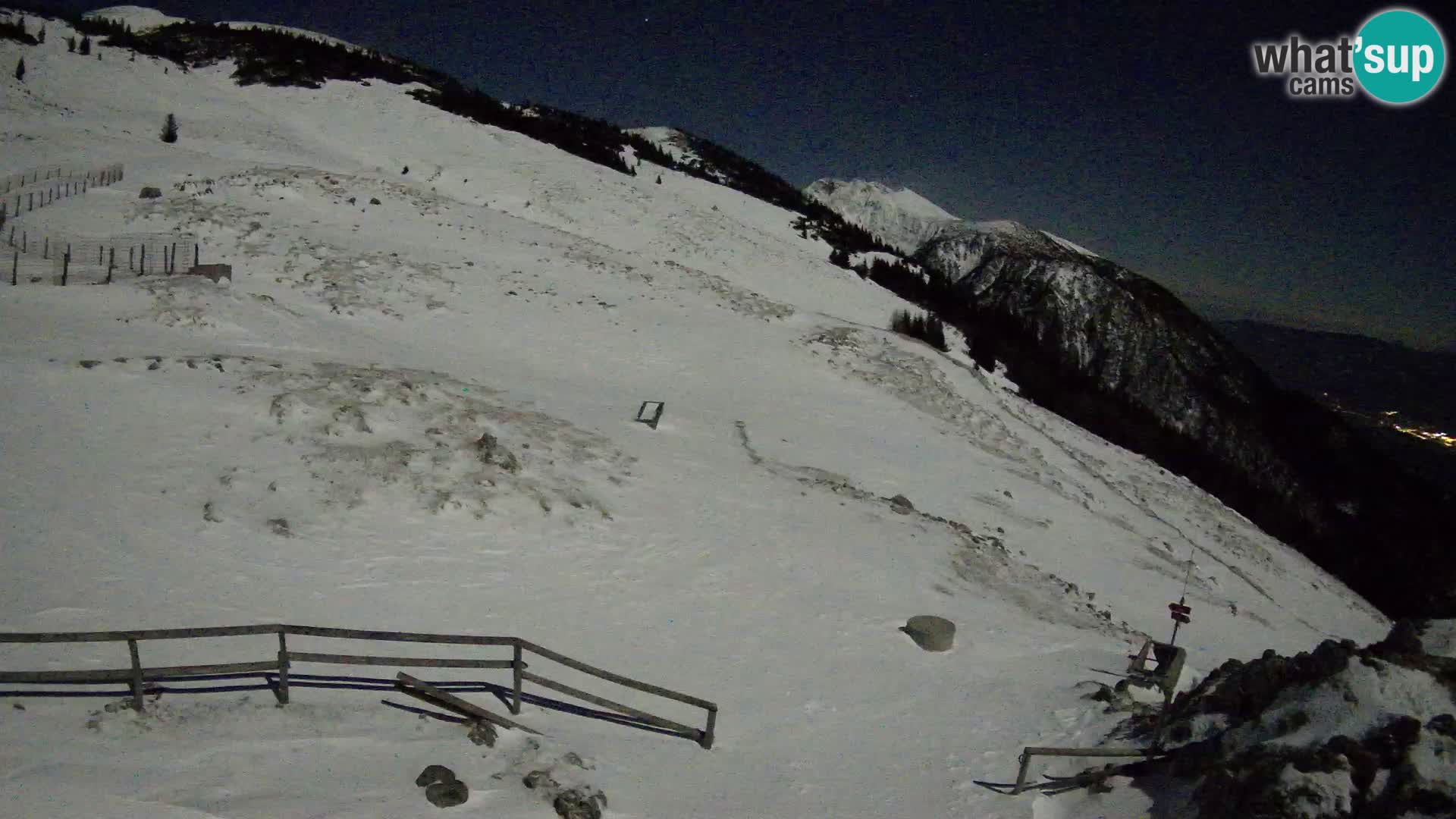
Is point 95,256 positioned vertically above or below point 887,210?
below

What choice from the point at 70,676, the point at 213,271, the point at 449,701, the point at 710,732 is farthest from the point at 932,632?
the point at 213,271

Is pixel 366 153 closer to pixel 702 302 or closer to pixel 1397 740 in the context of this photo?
→ pixel 702 302

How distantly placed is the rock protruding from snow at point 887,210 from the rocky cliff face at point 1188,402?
9914 mm

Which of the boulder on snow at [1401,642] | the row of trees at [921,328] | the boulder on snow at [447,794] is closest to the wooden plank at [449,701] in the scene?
the boulder on snow at [447,794]

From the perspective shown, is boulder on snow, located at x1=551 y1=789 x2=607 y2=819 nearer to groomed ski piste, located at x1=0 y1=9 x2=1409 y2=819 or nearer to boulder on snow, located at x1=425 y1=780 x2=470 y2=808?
groomed ski piste, located at x1=0 y1=9 x2=1409 y2=819

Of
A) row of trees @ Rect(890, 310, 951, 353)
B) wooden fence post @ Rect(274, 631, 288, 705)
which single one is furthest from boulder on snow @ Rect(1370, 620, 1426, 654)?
row of trees @ Rect(890, 310, 951, 353)

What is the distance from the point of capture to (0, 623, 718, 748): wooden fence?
19.4 ft

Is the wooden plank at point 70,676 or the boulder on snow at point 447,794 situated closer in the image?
the wooden plank at point 70,676

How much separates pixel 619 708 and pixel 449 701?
6.40 ft

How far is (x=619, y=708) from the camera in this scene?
8.43 m

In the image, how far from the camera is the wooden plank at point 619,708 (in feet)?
26.1

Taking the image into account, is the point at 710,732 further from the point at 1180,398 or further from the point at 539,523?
the point at 1180,398

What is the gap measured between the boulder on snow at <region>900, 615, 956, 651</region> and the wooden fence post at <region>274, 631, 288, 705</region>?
10.2 metres

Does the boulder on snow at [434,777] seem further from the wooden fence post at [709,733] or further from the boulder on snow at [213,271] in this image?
the boulder on snow at [213,271]
